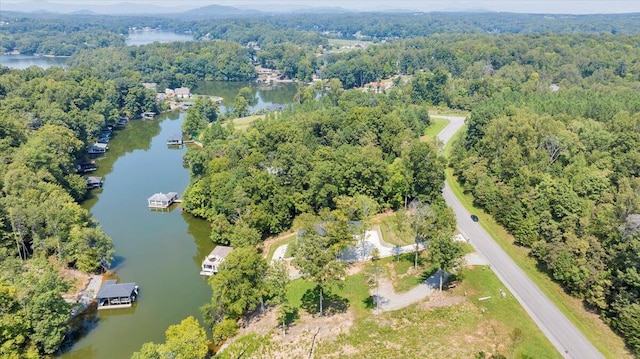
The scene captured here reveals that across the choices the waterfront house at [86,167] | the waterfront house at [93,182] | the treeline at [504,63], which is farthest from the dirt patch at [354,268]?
the treeline at [504,63]

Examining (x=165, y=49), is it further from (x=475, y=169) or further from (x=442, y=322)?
(x=442, y=322)

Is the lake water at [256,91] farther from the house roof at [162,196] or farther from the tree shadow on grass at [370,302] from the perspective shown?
the tree shadow on grass at [370,302]

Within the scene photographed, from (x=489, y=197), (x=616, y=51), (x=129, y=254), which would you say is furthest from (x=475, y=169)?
(x=616, y=51)

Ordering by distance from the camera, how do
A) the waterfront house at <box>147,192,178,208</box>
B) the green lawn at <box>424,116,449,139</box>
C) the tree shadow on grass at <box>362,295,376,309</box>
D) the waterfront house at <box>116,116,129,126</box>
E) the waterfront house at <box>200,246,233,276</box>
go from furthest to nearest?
the waterfront house at <box>116,116,129,126</box> → the green lawn at <box>424,116,449,139</box> → the waterfront house at <box>147,192,178,208</box> → the waterfront house at <box>200,246,233,276</box> → the tree shadow on grass at <box>362,295,376,309</box>

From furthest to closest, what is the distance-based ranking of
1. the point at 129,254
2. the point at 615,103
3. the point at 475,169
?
the point at 615,103, the point at 475,169, the point at 129,254

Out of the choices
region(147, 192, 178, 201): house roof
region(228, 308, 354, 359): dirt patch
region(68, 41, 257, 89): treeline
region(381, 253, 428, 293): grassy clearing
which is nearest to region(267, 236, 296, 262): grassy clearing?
region(228, 308, 354, 359): dirt patch

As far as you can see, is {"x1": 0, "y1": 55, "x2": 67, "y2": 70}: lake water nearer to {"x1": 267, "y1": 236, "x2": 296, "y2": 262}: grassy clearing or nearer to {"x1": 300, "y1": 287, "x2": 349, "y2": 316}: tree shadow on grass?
{"x1": 267, "y1": 236, "x2": 296, "y2": 262}: grassy clearing
